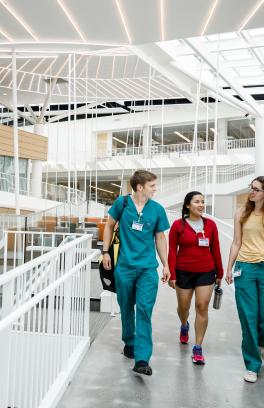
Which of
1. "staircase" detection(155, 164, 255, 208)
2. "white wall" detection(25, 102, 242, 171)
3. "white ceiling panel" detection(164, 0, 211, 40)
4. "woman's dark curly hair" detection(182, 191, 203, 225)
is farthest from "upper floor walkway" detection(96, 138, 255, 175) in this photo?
"woman's dark curly hair" detection(182, 191, 203, 225)

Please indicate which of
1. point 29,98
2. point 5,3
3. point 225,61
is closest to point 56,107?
point 29,98

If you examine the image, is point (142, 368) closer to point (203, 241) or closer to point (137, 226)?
point (137, 226)

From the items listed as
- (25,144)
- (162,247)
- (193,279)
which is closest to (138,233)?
(162,247)

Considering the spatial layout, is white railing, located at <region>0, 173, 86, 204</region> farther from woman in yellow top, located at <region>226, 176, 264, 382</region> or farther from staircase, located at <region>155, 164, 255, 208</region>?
woman in yellow top, located at <region>226, 176, 264, 382</region>

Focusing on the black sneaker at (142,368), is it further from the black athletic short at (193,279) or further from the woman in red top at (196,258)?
the black athletic short at (193,279)

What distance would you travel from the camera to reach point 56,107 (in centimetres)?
3716

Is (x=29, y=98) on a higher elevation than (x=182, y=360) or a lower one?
higher

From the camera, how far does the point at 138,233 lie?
381 centimetres

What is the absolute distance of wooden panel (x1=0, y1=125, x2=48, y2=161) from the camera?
25.5 m

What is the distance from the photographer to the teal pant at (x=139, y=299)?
11.9ft

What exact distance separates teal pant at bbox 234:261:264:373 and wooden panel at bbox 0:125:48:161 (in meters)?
23.3

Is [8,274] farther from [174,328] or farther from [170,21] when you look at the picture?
[170,21]

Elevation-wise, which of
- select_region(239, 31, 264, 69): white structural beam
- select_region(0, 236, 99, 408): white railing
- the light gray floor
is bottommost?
the light gray floor

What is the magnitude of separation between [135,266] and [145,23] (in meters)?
5.90
